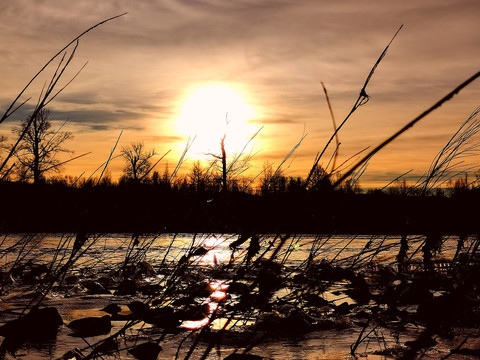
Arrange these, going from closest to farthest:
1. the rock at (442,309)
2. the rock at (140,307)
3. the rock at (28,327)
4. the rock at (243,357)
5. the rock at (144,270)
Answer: the rock at (243,357), the rock at (28,327), the rock at (140,307), the rock at (442,309), the rock at (144,270)

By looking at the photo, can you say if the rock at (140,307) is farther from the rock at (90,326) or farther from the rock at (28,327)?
the rock at (28,327)

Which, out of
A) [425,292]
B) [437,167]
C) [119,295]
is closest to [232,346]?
[425,292]

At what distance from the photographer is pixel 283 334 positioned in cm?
240

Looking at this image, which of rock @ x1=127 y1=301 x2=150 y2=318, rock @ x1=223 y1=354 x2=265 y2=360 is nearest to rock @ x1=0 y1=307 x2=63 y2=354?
rock @ x1=127 y1=301 x2=150 y2=318

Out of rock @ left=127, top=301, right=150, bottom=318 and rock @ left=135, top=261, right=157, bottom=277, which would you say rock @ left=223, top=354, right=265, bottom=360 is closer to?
rock @ left=127, top=301, right=150, bottom=318

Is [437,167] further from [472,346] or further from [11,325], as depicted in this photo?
[11,325]

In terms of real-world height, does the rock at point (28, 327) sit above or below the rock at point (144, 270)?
above

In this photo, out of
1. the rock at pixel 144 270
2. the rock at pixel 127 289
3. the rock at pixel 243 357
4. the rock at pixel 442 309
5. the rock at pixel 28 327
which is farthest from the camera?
the rock at pixel 144 270

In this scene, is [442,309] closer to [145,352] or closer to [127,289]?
[145,352]

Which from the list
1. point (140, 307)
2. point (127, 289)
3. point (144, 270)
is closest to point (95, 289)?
point (127, 289)

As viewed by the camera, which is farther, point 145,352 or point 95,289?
Result: point 95,289

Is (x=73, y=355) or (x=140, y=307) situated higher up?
(x=140, y=307)

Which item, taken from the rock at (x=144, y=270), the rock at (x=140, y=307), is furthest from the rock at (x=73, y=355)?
the rock at (x=144, y=270)

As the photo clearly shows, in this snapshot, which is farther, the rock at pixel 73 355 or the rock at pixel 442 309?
the rock at pixel 442 309
